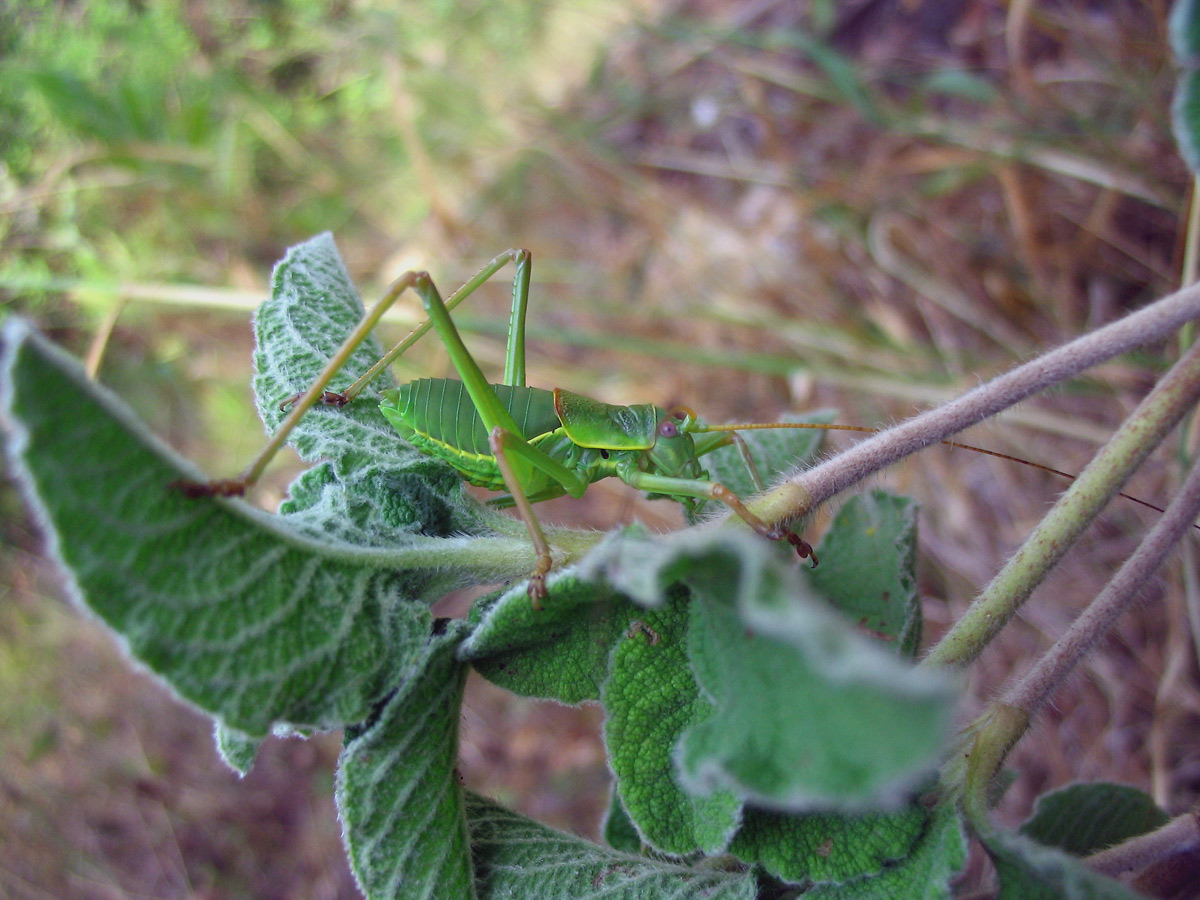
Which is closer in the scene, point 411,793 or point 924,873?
point 924,873

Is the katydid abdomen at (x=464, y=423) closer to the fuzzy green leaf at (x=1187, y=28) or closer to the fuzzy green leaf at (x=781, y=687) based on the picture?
the fuzzy green leaf at (x=781, y=687)

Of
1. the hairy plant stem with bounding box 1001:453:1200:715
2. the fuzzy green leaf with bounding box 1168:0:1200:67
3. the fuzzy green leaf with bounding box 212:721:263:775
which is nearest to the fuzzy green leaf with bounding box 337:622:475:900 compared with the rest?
the fuzzy green leaf with bounding box 212:721:263:775

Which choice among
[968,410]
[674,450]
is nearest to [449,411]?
[674,450]

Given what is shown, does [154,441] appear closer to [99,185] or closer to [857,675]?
[857,675]

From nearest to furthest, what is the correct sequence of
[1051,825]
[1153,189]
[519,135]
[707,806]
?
1. [707,806]
2. [1051,825]
3. [1153,189]
4. [519,135]

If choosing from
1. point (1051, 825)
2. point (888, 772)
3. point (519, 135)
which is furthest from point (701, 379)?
point (888, 772)

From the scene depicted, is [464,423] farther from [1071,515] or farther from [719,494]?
[1071,515]
